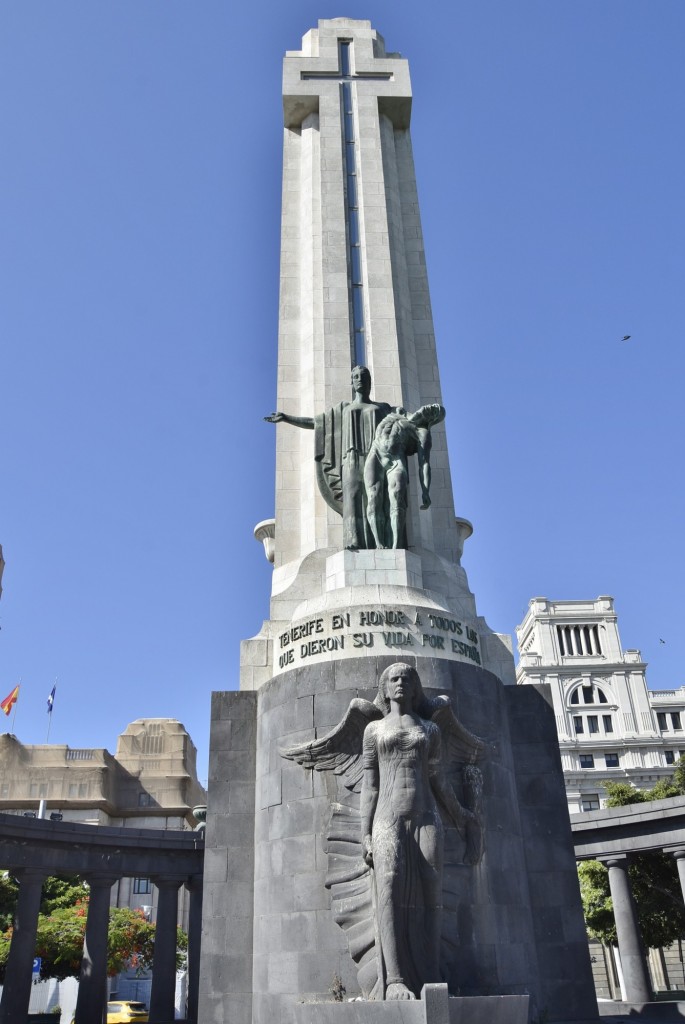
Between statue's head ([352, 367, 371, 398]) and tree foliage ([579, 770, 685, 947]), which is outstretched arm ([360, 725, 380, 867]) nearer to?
statue's head ([352, 367, 371, 398])

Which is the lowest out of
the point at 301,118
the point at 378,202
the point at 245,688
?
the point at 245,688

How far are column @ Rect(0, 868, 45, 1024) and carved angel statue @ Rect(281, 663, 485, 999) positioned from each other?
502 inches

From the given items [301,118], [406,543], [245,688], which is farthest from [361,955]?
[301,118]

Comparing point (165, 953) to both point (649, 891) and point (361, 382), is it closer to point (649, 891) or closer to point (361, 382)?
point (361, 382)

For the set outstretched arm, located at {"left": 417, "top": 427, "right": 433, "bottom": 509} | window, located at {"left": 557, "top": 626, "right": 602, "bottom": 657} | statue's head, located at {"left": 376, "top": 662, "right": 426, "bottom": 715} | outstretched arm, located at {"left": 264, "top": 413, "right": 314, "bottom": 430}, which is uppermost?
window, located at {"left": 557, "top": 626, "right": 602, "bottom": 657}

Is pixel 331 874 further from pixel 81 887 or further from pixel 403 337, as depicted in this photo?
pixel 81 887

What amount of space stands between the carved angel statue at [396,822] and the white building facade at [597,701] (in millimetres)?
61644

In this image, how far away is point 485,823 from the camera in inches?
669

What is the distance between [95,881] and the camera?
86.0 ft

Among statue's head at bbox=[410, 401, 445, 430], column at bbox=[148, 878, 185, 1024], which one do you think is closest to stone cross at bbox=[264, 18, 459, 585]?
statue's head at bbox=[410, 401, 445, 430]

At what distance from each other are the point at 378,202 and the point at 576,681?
6257 centimetres

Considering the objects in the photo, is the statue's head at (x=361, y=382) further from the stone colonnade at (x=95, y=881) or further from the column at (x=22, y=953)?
the column at (x=22, y=953)

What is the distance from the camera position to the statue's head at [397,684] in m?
15.7

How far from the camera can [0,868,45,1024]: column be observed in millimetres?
23812
